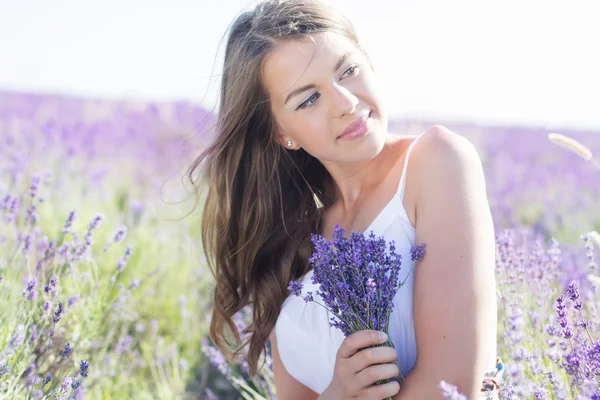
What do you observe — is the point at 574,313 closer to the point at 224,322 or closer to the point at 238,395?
the point at 224,322

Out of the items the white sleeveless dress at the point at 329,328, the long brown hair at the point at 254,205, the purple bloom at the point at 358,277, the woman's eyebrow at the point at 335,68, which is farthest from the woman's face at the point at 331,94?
the purple bloom at the point at 358,277

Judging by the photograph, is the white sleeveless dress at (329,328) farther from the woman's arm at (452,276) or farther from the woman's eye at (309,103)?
the woman's eye at (309,103)

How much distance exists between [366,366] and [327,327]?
0.52 metres

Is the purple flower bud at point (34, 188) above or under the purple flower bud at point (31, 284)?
above

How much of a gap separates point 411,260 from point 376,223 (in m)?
0.18

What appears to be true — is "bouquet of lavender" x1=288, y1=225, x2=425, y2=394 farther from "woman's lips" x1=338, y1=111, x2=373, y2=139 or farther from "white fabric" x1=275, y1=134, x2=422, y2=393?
"woman's lips" x1=338, y1=111, x2=373, y2=139

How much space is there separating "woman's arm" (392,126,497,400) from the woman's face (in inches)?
7.9

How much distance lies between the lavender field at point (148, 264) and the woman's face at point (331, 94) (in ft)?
1.80

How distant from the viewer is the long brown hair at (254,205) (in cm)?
263

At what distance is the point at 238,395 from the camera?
149 inches

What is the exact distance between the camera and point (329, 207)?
2.74 meters

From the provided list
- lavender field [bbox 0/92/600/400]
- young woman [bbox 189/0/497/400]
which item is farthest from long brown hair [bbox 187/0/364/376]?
lavender field [bbox 0/92/600/400]

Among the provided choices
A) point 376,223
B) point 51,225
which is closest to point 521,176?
point 51,225

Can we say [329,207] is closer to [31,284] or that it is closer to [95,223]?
[95,223]
